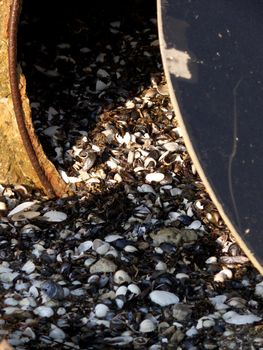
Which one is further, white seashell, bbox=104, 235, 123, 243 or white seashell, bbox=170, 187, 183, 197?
white seashell, bbox=170, 187, 183, 197

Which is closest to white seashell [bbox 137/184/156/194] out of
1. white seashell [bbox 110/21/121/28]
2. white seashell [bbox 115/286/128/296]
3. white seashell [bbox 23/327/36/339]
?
white seashell [bbox 115/286/128/296]

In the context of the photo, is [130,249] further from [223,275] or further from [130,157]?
[130,157]

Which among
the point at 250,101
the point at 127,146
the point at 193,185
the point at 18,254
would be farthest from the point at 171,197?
the point at 250,101

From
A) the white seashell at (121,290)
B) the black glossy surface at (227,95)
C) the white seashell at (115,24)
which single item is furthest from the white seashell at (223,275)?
the white seashell at (115,24)

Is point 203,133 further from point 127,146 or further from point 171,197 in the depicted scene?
point 127,146

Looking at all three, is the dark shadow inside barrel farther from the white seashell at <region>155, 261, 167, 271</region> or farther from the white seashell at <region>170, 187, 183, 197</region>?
the white seashell at <region>155, 261, 167, 271</region>

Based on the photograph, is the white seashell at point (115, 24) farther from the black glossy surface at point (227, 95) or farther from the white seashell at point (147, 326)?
the white seashell at point (147, 326)
